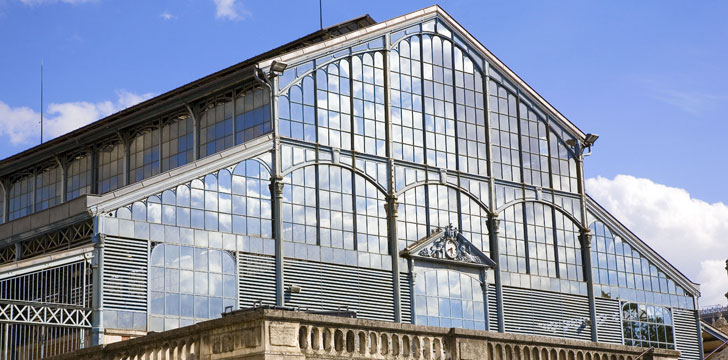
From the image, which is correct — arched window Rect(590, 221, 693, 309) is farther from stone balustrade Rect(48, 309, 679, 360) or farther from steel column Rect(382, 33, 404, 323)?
stone balustrade Rect(48, 309, 679, 360)

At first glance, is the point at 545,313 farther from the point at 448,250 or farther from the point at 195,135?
the point at 195,135

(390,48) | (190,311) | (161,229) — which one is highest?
(390,48)

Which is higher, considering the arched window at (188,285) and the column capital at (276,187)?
the column capital at (276,187)

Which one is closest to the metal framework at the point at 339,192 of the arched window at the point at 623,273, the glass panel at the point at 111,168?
the glass panel at the point at 111,168

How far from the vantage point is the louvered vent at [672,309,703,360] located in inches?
2367

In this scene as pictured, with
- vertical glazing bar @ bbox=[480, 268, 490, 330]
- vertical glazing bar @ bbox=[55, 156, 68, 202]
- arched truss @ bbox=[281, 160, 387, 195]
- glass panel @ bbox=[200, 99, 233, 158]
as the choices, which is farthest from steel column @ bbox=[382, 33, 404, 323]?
vertical glazing bar @ bbox=[55, 156, 68, 202]

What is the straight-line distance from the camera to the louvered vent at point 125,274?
3916 cm

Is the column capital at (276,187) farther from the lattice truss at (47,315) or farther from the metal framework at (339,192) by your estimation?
the lattice truss at (47,315)

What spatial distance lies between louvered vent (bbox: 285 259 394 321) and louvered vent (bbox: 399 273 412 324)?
20.4 inches

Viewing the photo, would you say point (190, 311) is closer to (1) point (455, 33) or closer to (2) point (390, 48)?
(2) point (390, 48)

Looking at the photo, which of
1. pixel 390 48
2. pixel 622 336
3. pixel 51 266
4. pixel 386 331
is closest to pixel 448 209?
pixel 390 48

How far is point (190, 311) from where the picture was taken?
40.9m

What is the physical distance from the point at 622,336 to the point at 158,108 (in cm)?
2585

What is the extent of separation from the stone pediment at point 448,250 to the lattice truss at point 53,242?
1432cm
